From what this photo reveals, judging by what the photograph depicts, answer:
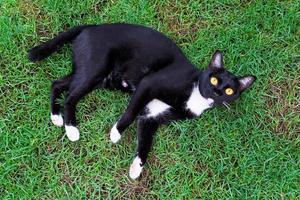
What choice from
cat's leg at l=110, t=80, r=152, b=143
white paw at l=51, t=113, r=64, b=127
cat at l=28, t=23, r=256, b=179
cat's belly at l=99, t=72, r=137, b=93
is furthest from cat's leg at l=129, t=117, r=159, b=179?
white paw at l=51, t=113, r=64, b=127

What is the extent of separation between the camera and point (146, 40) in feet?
9.76

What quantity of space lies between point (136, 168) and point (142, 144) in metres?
0.17

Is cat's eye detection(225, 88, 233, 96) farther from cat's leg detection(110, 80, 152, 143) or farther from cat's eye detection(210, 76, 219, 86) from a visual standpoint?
cat's leg detection(110, 80, 152, 143)

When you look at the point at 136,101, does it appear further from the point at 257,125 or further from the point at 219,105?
the point at 257,125

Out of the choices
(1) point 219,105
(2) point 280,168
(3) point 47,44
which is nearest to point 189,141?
(1) point 219,105

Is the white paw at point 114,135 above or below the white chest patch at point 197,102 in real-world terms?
below

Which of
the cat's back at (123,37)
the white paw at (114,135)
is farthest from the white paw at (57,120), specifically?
the cat's back at (123,37)

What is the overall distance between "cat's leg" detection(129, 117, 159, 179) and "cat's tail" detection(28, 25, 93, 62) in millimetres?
746

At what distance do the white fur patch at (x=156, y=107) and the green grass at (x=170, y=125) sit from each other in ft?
0.50

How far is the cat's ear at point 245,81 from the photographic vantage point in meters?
2.93

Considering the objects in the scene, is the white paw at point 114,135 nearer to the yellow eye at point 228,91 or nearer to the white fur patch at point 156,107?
the white fur patch at point 156,107

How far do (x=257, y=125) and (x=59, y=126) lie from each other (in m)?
1.39

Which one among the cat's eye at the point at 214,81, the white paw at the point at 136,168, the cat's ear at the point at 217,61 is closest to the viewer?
the cat's eye at the point at 214,81

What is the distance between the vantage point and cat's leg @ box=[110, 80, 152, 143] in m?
2.92
